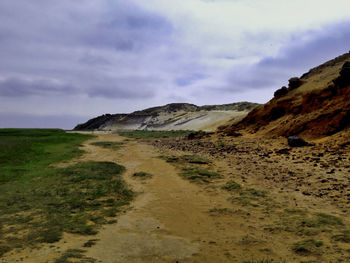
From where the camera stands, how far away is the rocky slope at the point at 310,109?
2177 centimetres

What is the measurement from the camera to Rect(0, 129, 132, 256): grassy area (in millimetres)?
6825

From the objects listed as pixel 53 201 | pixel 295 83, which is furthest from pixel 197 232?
pixel 295 83

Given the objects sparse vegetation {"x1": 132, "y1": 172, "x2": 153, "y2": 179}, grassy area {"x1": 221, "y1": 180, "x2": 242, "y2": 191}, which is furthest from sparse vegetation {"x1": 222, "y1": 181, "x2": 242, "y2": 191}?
sparse vegetation {"x1": 132, "y1": 172, "x2": 153, "y2": 179}

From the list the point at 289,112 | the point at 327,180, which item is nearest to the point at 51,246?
the point at 327,180

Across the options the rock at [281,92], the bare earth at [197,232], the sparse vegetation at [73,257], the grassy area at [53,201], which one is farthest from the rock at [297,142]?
the sparse vegetation at [73,257]

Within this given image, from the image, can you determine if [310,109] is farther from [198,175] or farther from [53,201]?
[53,201]

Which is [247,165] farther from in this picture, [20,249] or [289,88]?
[289,88]

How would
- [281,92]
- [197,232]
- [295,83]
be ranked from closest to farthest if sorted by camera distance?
[197,232] → [295,83] → [281,92]

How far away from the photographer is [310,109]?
26078 mm

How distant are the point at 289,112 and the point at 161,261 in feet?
90.4

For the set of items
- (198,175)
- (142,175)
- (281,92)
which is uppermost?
(281,92)

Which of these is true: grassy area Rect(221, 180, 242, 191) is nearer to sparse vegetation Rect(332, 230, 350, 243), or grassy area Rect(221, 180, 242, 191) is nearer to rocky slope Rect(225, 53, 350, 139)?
sparse vegetation Rect(332, 230, 350, 243)

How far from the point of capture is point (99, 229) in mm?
7113

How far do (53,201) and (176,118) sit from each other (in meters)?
80.6
